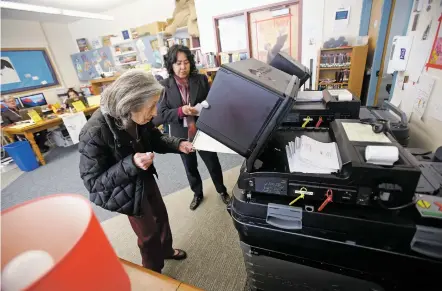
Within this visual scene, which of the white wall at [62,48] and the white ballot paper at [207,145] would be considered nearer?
the white ballot paper at [207,145]

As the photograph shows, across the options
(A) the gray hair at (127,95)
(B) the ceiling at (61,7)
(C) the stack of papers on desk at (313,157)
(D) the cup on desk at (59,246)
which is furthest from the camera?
(B) the ceiling at (61,7)

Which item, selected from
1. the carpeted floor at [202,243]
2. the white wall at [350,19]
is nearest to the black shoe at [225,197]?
the carpeted floor at [202,243]

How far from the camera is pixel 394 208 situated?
0.66 meters

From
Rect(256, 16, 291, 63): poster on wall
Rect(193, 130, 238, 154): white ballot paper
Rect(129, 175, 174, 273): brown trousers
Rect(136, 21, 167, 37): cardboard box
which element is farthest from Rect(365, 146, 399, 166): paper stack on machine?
Rect(136, 21, 167, 37): cardboard box

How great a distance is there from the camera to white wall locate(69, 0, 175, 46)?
14.5 ft

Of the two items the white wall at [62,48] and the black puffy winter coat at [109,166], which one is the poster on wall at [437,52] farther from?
the white wall at [62,48]

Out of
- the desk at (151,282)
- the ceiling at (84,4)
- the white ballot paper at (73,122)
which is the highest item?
the ceiling at (84,4)

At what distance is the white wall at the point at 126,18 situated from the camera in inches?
175

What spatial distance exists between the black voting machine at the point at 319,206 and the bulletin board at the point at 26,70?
6356 millimetres

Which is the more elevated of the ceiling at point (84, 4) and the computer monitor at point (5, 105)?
the ceiling at point (84, 4)

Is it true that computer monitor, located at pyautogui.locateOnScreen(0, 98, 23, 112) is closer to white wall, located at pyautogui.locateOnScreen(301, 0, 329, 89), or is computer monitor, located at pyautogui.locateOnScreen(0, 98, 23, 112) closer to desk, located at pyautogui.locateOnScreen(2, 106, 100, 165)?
desk, located at pyautogui.locateOnScreen(2, 106, 100, 165)

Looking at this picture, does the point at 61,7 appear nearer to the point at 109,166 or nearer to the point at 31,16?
the point at 31,16

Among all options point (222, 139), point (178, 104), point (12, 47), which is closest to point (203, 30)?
point (178, 104)

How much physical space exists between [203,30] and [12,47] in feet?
14.9
